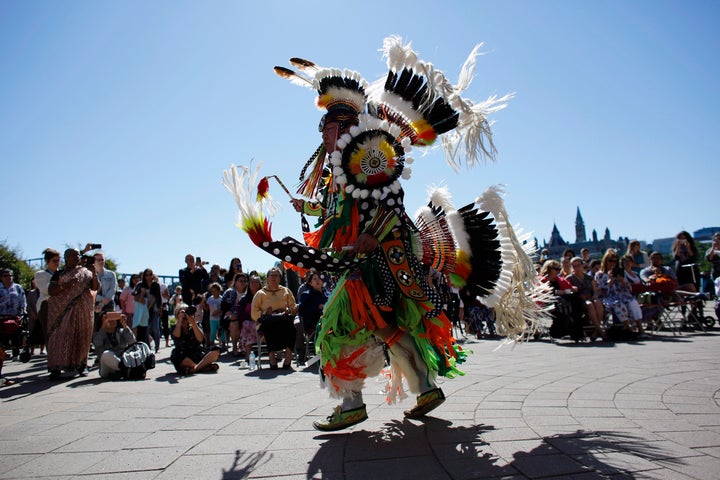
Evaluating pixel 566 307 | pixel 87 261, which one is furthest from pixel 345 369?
pixel 566 307

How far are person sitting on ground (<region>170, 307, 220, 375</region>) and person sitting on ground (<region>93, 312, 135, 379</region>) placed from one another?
24.3 inches

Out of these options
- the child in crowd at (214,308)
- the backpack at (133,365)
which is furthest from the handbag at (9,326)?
the child in crowd at (214,308)

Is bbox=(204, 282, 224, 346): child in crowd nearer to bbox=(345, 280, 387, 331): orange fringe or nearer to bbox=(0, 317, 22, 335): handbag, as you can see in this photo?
bbox=(0, 317, 22, 335): handbag

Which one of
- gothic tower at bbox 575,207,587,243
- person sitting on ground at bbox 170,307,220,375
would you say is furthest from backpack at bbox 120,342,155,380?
gothic tower at bbox 575,207,587,243

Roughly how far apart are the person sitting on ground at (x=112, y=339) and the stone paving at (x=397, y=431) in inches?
44.6

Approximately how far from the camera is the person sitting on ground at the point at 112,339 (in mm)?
6457

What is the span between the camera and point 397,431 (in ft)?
10.0

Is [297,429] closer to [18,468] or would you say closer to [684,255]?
[18,468]

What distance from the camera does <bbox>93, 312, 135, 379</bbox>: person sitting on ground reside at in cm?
646

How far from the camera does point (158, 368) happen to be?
7703mm

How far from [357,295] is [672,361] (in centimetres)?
419

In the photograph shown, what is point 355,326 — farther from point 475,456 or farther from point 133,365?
point 133,365

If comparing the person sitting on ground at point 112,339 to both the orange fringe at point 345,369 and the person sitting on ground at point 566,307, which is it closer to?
the orange fringe at point 345,369

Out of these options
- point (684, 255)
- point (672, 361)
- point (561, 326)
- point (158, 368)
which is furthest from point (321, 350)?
point (684, 255)
